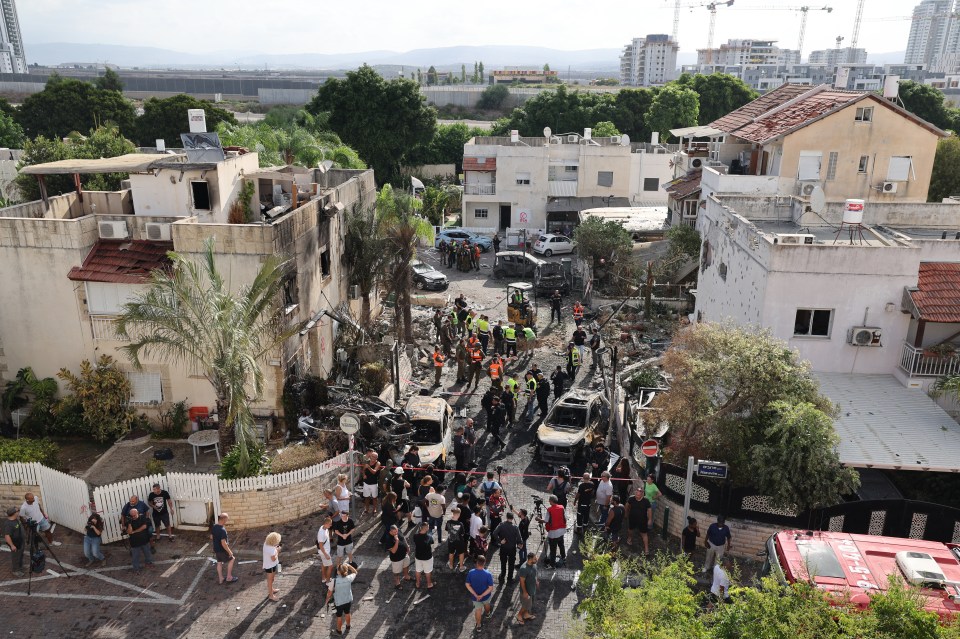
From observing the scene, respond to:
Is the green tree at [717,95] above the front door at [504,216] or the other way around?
above

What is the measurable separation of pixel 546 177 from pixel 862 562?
34794mm

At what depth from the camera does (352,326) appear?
22188 mm

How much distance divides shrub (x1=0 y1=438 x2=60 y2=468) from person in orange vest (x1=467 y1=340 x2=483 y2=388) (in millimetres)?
11255

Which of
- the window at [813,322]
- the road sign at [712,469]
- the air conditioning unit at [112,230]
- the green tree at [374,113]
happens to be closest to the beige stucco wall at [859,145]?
the window at [813,322]

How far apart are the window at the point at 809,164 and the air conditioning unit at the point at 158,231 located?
22.2m

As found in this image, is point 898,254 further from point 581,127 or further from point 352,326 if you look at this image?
point 581,127

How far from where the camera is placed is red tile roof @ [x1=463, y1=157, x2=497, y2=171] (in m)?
43.9

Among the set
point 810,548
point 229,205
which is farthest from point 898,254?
point 229,205

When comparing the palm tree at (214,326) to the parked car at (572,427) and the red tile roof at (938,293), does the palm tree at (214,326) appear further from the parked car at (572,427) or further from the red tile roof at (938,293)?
the red tile roof at (938,293)

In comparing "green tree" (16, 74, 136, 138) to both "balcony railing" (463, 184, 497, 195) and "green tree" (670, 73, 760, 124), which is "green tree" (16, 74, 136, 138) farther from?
"green tree" (670, 73, 760, 124)

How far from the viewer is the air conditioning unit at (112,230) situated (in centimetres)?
1859

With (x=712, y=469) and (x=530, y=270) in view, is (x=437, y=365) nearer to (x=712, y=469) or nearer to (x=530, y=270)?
(x=712, y=469)

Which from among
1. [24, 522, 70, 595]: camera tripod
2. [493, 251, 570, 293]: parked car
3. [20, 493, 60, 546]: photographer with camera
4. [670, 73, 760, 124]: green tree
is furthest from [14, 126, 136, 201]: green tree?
[670, 73, 760, 124]: green tree

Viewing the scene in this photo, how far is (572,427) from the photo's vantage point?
1831 cm
